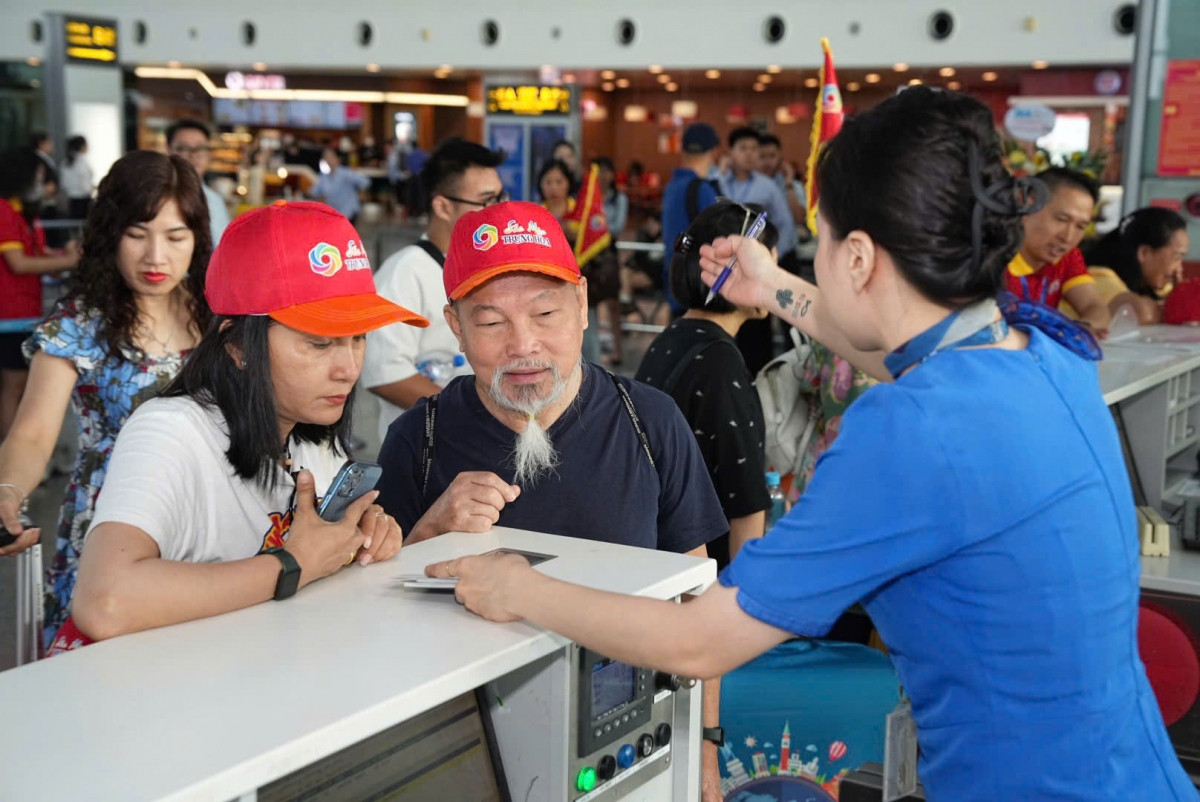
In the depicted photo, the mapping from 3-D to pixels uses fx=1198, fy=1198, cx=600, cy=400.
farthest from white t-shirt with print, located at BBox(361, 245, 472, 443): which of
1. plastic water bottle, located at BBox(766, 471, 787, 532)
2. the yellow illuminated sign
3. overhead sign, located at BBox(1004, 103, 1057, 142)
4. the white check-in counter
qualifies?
the yellow illuminated sign

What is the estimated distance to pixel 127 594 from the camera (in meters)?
1.38

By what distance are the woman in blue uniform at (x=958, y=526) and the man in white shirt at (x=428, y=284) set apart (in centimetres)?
201

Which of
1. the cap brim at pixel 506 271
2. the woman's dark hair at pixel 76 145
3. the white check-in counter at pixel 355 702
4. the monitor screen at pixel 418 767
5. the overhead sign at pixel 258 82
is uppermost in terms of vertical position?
the overhead sign at pixel 258 82

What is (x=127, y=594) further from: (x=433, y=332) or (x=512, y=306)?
(x=433, y=332)

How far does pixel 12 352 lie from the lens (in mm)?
5777

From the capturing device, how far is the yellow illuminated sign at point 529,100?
1570 cm

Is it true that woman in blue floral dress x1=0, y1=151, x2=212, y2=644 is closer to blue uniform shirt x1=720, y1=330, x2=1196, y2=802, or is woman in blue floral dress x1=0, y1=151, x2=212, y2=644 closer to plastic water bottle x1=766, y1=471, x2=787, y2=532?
plastic water bottle x1=766, y1=471, x2=787, y2=532

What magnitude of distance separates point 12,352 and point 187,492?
475 centimetres

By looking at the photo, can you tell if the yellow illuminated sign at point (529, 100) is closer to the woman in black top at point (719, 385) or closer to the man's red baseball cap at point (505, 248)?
the woman in black top at point (719, 385)

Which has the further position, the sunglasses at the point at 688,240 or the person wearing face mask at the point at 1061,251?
the person wearing face mask at the point at 1061,251

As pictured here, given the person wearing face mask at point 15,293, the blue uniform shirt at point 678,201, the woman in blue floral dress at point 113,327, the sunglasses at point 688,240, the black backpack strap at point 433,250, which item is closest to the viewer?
the woman in blue floral dress at point 113,327

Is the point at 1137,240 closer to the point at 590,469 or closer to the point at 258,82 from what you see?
the point at 590,469

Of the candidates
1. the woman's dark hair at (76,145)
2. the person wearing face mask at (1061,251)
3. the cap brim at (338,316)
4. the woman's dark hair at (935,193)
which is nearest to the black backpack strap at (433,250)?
the cap brim at (338,316)

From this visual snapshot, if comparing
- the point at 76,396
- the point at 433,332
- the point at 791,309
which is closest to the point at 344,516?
Answer: the point at 791,309
